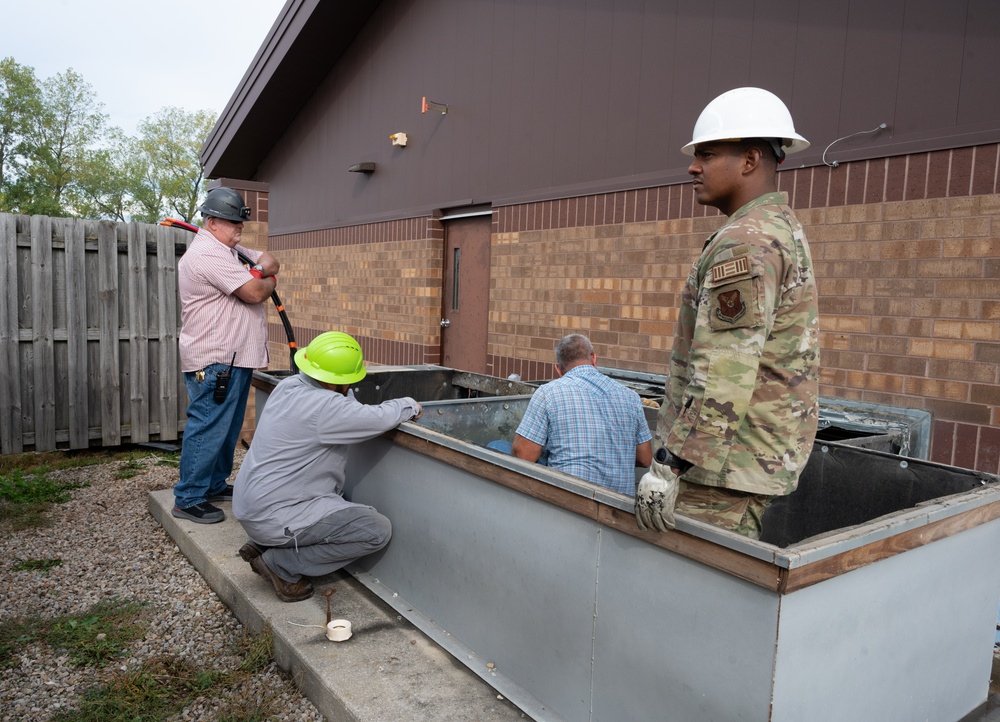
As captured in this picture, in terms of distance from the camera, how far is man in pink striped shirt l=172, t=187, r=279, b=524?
4.41 metres

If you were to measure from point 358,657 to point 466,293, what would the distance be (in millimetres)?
5153

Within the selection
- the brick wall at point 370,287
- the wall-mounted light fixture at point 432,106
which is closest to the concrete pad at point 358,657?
the brick wall at point 370,287

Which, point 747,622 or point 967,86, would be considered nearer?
point 747,622

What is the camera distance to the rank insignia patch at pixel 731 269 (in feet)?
6.16

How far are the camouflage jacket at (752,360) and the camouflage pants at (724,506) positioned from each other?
0.21ft

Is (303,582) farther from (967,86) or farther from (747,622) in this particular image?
(967,86)

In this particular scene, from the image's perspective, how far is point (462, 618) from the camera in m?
2.95

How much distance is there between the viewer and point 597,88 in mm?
6031

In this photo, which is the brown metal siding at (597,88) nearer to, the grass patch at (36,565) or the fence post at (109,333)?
the fence post at (109,333)

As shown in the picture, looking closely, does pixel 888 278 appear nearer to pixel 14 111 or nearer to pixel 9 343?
pixel 9 343

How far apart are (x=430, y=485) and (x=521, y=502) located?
689 millimetres

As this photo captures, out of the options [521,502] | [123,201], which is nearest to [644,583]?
[521,502]

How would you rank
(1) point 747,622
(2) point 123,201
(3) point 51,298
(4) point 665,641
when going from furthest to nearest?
(2) point 123,201 → (3) point 51,298 → (4) point 665,641 → (1) point 747,622

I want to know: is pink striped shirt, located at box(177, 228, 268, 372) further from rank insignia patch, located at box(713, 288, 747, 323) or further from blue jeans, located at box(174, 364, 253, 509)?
rank insignia patch, located at box(713, 288, 747, 323)
